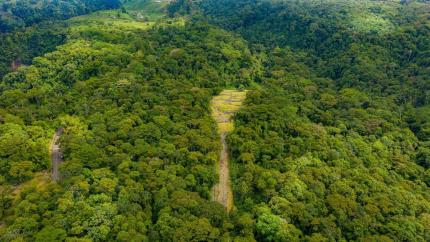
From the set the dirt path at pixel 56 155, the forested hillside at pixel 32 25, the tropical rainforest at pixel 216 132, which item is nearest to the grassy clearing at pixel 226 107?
the tropical rainforest at pixel 216 132

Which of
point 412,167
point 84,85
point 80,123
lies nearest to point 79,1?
point 84,85

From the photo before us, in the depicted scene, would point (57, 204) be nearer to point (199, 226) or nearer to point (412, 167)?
point (199, 226)

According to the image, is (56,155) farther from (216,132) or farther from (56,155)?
(216,132)

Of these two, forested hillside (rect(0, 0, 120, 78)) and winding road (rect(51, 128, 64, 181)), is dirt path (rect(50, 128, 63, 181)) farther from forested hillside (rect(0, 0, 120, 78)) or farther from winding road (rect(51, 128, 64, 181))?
forested hillside (rect(0, 0, 120, 78))

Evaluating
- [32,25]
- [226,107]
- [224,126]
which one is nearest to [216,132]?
[224,126]

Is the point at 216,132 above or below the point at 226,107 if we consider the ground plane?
above

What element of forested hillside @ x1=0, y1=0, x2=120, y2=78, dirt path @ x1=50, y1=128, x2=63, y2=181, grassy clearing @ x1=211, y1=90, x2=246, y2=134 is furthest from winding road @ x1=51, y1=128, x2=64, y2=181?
forested hillside @ x1=0, y1=0, x2=120, y2=78
